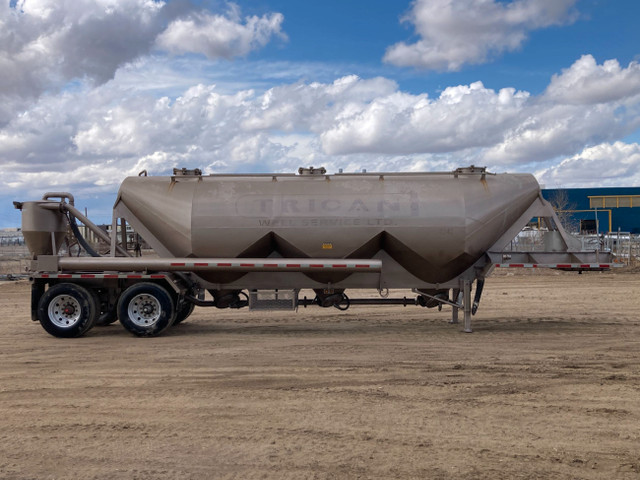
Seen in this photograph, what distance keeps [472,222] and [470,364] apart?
3.31 m

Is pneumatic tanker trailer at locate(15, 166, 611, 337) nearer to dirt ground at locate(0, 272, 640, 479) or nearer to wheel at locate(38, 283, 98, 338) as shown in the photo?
wheel at locate(38, 283, 98, 338)

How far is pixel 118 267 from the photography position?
11977 mm

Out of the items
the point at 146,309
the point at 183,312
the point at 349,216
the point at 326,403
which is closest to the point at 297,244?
the point at 349,216

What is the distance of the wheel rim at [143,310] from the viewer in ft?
38.9

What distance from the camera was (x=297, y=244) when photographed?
11773 millimetres

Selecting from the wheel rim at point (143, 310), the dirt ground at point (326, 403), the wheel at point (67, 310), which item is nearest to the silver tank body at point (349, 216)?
the wheel rim at point (143, 310)

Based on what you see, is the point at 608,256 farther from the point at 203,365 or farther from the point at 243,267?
the point at 203,365

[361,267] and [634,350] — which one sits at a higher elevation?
[361,267]

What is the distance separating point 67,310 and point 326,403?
700 centimetres

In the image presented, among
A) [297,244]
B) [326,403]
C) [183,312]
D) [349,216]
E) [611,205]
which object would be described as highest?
[611,205]

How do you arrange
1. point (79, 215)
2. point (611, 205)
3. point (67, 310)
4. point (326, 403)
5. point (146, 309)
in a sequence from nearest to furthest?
point (326, 403), point (146, 309), point (67, 310), point (79, 215), point (611, 205)

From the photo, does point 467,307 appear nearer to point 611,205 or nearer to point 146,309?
point 146,309

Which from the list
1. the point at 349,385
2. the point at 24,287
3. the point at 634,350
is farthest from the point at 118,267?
the point at 24,287

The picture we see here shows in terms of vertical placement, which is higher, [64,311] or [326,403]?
[64,311]
